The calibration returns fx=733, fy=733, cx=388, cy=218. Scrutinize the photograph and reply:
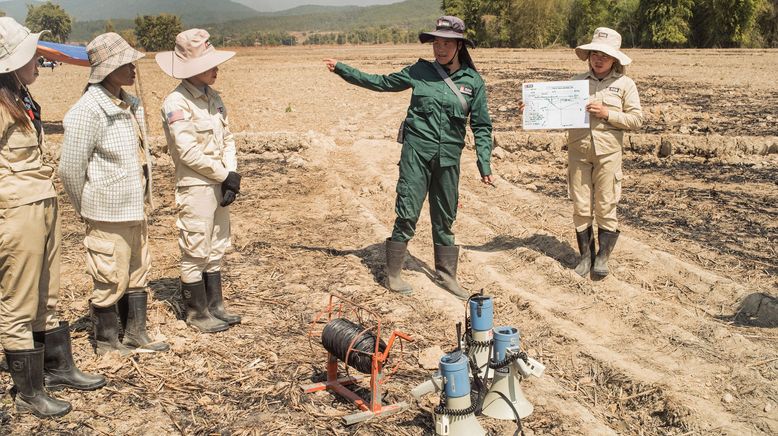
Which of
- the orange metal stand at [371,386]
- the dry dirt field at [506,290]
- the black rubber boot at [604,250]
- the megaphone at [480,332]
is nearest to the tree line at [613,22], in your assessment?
the dry dirt field at [506,290]

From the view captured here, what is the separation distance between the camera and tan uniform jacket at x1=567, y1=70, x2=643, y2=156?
6199mm

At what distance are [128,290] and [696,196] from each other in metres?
6.60

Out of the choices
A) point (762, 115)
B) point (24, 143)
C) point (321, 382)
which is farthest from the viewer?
point (762, 115)

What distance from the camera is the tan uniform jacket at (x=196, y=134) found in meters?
4.79

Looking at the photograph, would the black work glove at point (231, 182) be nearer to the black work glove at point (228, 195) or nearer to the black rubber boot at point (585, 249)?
the black work glove at point (228, 195)

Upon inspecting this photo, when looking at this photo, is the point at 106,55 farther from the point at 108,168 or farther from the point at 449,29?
the point at 449,29

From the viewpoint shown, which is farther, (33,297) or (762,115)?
(762,115)

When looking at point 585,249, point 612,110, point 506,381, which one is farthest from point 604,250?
point 506,381

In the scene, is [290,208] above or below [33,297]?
below

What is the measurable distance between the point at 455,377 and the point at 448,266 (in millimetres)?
2624

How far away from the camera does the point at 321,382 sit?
4.56m

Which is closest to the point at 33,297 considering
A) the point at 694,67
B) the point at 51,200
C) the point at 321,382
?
the point at 51,200

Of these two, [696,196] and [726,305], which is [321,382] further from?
[696,196]

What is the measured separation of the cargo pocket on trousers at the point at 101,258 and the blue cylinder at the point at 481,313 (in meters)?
2.20
